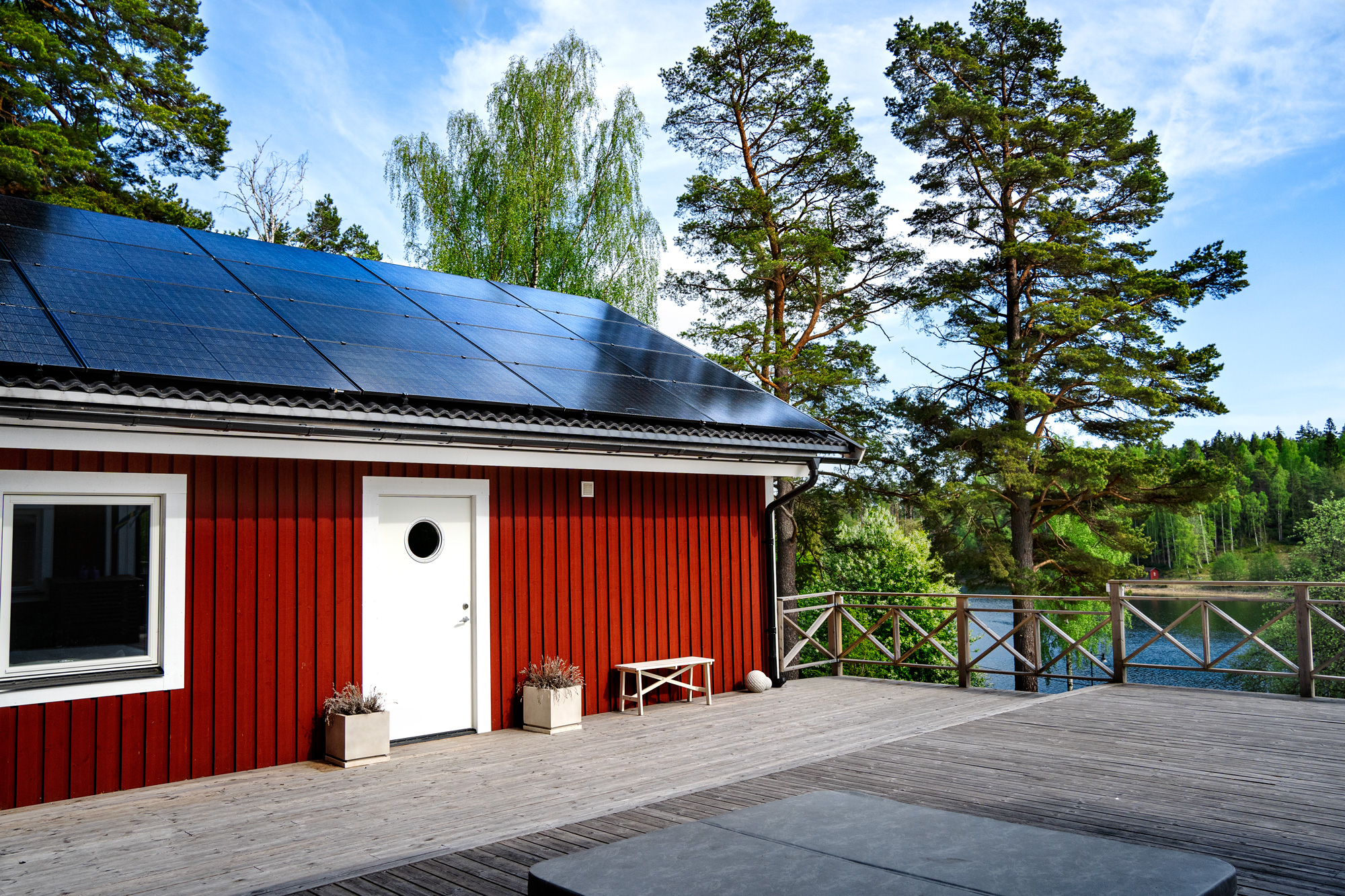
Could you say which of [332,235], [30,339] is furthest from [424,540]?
[332,235]

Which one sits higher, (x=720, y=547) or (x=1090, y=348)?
(x=1090, y=348)

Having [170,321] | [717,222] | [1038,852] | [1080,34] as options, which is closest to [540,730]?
[170,321]

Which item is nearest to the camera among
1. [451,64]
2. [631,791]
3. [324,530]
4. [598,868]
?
[598,868]

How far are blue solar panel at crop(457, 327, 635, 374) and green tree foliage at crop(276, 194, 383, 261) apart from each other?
14754 millimetres

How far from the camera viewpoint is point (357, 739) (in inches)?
244

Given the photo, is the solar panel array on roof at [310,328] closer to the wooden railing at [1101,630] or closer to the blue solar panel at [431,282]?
the blue solar panel at [431,282]

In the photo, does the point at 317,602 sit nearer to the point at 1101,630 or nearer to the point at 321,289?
the point at 321,289

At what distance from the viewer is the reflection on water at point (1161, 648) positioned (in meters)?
27.6

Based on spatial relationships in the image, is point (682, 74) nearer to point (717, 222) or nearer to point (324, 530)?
point (717, 222)

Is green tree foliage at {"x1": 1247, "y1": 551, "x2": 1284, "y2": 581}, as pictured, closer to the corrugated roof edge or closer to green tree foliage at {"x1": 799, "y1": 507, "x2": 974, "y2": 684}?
green tree foliage at {"x1": 799, "y1": 507, "x2": 974, "y2": 684}

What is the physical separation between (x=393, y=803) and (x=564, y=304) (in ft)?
22.0

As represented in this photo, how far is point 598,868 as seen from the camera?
3.05 metres

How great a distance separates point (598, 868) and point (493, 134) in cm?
1874

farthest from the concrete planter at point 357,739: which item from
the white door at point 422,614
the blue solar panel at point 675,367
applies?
the blue solar panel at point 675,367
